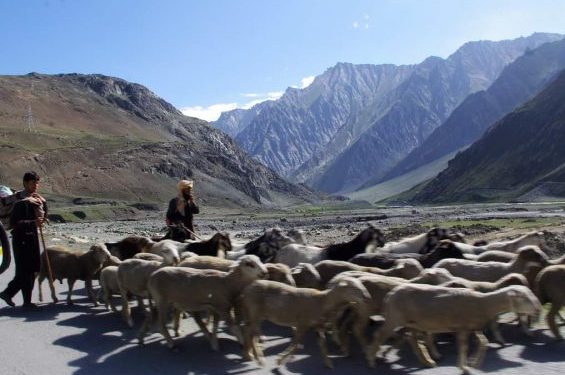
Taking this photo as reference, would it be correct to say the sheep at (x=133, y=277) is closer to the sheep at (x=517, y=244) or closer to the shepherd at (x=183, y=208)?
the shepherd at (x=183, y=208)

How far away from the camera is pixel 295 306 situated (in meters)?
9.09

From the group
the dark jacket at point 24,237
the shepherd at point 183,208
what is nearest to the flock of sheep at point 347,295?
the dark jacket at point 24,237

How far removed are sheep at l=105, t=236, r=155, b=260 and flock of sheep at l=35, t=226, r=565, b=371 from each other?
1272 mm

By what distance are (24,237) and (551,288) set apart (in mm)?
10436

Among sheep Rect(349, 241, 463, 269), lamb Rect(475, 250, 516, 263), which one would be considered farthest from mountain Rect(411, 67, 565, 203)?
sheep Rect(349, 241, 463, 269)

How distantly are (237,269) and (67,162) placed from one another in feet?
398

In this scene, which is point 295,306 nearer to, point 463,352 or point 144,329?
point 463,352

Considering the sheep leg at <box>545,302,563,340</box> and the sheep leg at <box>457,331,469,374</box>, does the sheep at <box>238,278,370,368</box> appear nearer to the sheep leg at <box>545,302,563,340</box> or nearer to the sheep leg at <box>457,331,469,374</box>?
the sheep leg at <box>457,331,469,374</box>

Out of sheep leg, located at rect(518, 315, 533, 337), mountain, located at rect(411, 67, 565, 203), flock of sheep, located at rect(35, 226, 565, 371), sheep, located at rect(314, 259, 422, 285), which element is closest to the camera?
flock of sheep, located at rect(35, 226, 565, 371)

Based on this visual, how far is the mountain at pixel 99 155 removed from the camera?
118688 millimetres

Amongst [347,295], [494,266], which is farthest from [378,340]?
[494,266]

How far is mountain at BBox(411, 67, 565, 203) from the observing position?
135m

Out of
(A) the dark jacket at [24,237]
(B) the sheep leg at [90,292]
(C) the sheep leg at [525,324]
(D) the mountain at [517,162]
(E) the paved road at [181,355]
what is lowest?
(E) the paved road at [181,355]

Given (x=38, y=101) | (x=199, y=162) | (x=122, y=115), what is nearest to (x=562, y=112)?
(x=199, y=162)
